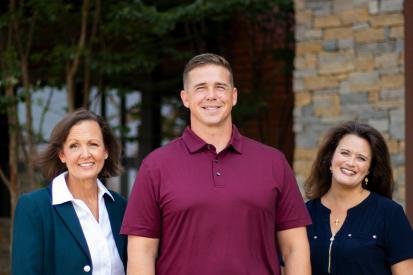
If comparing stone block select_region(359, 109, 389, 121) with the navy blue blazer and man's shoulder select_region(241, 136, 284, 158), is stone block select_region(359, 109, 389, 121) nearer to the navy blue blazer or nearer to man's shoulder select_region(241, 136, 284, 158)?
man's shoulder select_region(241, 136, 284, 158)

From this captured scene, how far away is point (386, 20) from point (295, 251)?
4.07 meters

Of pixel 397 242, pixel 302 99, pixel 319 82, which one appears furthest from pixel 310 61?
pixel 397 242

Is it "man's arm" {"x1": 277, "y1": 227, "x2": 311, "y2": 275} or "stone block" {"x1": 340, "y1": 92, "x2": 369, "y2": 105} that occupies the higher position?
"stone block" {"x1": 340, "y1": 92, "x2": 369, "y2": 105}

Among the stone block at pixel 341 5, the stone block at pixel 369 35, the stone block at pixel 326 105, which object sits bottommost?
the stone block at pixel 326 105

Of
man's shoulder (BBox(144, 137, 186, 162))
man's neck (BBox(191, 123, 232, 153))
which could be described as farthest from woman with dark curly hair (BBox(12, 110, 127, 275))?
man's neck (BBox(191, 123, 232, 153))

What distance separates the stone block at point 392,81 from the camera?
641cm

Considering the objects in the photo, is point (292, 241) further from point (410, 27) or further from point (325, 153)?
point (410, 27)

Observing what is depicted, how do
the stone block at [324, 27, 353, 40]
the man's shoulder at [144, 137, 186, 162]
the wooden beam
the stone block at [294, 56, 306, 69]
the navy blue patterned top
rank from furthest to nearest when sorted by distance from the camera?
the stone block at [294, 56, 306, 69] → the stone block at [324, 27, 353, 40] → the wooden beam → the navy blue patterned top → the man's shoulder at [144, 137, 186, 162]

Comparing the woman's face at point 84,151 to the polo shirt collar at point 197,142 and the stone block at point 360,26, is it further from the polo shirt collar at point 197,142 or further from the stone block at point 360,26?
the stone block at point 360,26

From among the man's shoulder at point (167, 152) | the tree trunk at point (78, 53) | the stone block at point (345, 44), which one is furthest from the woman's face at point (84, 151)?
the stone block at point (345, 44)

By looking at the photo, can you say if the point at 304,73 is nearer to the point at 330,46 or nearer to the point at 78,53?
the point at 330,46

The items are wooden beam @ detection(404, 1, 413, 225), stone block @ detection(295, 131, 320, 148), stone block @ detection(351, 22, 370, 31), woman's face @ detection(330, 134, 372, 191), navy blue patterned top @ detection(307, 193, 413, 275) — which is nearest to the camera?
navy blue patterned top @ detection(307, 193, 413, 275)

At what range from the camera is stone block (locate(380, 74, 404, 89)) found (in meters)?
6.41

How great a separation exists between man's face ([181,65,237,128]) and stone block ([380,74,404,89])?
378 centimetres
